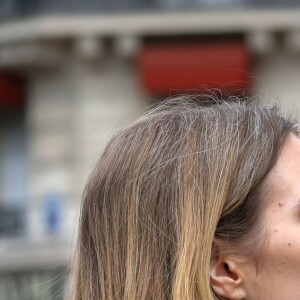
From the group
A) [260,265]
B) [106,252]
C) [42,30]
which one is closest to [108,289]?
[106,252]

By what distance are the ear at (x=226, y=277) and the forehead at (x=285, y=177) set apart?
149mm

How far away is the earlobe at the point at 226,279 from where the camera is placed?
105 inches

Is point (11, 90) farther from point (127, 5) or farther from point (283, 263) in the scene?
point (283, 263)

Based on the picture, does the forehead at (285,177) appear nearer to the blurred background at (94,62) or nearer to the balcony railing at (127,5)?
the blurred background at (94,62)

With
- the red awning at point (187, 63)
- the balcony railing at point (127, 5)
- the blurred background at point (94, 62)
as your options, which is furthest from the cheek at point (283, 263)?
the balcony railing at point (127, 5)

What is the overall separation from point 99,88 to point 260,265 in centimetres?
1551

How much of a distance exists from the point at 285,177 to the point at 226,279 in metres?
0.23

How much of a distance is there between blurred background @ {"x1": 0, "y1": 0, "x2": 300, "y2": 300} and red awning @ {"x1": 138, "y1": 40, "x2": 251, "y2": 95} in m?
0.02

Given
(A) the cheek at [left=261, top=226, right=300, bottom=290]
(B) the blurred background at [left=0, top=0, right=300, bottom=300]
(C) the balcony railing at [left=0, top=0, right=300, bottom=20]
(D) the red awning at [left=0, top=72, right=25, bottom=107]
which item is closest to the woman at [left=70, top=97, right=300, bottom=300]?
(A) the cheek at [left=261, top=226, right=300, bottom=290]

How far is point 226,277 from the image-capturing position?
8.78 feet

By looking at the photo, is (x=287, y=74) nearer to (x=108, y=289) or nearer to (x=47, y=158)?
(x=47, y=158)

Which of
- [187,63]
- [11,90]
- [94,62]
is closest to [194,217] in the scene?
[187,63]

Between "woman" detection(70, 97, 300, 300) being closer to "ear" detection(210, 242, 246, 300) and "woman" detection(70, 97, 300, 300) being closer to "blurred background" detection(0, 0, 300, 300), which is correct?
"ear" detection(210, 242, 246, 300)

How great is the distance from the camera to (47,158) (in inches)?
707
